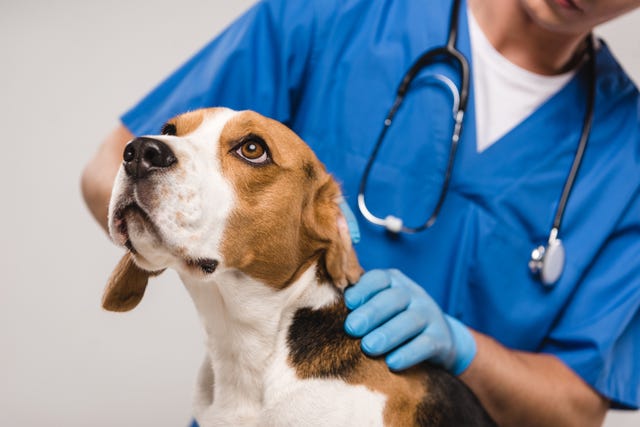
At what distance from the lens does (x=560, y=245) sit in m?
1.79

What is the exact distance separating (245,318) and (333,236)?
0.23 metres

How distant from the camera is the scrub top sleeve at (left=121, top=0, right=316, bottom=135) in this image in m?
1.83

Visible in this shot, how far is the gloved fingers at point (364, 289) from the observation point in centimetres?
150

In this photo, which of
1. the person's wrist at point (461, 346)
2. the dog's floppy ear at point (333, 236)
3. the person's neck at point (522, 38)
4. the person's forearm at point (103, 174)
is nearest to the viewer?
the dog's floppy ear at point (333, 236)

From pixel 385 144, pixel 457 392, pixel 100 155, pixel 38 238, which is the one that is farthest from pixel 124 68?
pixel 457 392

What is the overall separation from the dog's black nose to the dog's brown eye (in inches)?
7.4

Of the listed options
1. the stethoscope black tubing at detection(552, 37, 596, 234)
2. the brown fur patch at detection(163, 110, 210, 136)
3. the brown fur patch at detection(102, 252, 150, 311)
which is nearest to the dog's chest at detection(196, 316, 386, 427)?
the brown fur patch at detection(102, 252, 150, 311)

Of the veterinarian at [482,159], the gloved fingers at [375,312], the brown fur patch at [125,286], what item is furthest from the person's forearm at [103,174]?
the gloved fingers at [375,312]

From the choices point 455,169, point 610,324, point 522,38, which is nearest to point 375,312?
point 455,169

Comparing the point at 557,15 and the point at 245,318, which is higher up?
the point at 557,15

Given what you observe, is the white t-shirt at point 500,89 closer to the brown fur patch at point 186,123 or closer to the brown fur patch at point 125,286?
the brown fur patch at point 186,123

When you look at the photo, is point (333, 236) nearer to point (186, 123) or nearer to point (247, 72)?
point (186, 123)

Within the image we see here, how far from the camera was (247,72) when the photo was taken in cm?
186

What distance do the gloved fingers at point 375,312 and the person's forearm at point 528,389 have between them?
27 centimetres
